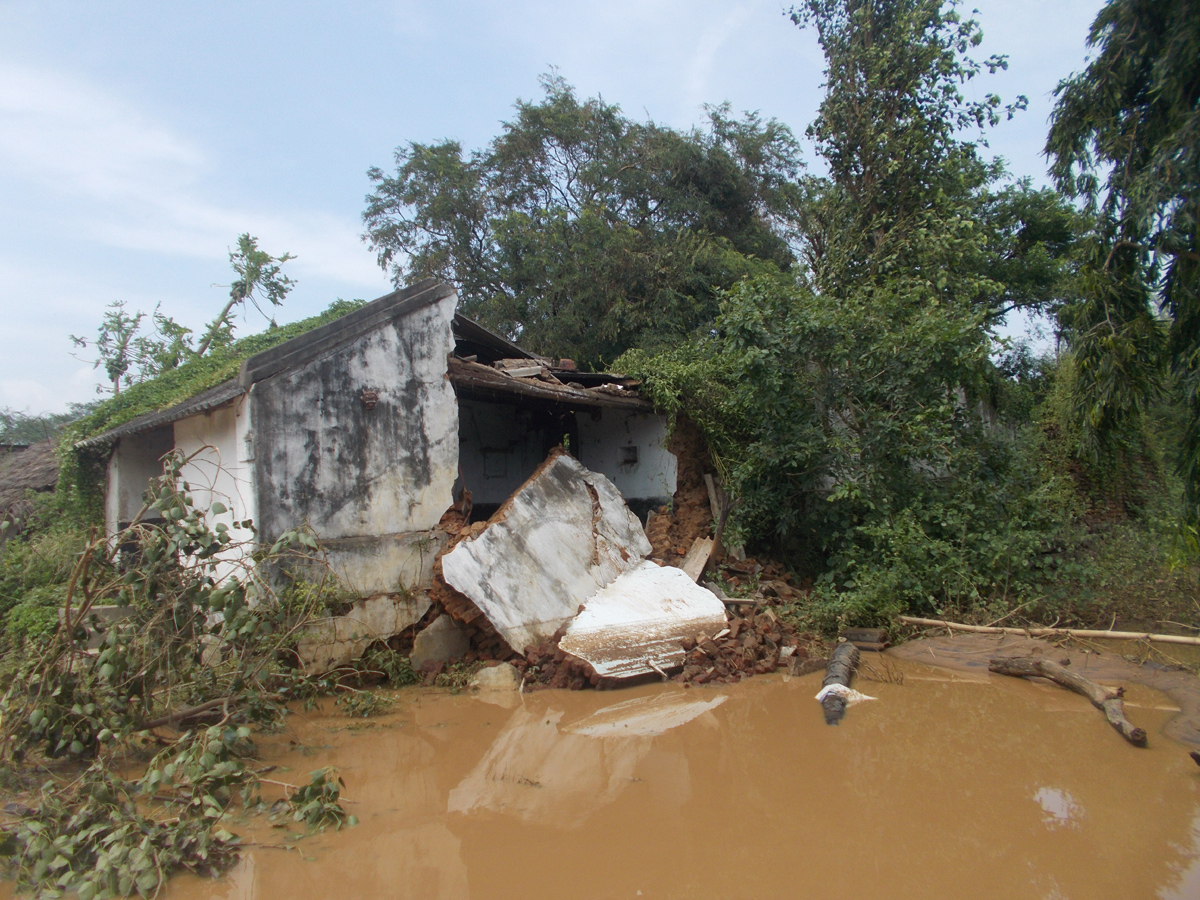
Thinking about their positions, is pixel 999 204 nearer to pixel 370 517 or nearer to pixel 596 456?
pixel 596 456

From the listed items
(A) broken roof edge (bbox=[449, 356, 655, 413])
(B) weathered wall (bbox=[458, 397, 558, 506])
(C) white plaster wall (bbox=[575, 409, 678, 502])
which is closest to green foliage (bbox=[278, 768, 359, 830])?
(A) broken roof edge (bbox=[449, 356, 655, 413])

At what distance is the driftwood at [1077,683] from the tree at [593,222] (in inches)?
444

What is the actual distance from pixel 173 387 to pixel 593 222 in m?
10.1

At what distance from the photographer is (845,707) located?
5.92 m

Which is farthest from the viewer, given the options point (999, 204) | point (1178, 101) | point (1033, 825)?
point (999, 204)

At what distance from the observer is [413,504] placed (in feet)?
24.8

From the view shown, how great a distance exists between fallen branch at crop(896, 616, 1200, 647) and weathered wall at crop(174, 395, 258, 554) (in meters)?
A: 6.86

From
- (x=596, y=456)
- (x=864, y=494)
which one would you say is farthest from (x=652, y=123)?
(x=864, y=494)

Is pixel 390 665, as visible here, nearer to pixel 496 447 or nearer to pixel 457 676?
pixel 457 676

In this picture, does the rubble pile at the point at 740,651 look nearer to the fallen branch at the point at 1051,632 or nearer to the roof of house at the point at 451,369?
the fallen branch at the point at 1051,632

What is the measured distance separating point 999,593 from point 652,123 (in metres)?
16.3

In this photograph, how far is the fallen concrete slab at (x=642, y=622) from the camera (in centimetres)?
693

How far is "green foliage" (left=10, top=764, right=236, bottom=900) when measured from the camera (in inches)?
136

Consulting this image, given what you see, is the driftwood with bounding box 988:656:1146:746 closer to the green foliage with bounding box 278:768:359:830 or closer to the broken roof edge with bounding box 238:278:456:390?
the green foliage with bounding box 278:768:359:830
